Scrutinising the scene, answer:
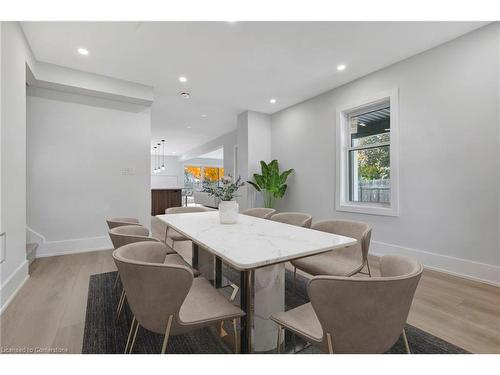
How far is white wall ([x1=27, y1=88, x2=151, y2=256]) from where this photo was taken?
11.4 feet

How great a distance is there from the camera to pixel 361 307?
886 millimetres

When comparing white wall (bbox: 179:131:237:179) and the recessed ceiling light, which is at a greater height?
the recessed ceiling light

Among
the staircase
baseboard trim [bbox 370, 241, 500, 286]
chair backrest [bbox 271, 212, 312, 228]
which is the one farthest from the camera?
the staircase

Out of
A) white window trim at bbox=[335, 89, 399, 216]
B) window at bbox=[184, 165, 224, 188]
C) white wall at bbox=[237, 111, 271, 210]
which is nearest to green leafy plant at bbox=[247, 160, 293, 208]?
white wall at bbox=[237, 111, 271, 210]

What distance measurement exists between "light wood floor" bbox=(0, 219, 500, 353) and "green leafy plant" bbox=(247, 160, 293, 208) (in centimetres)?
280

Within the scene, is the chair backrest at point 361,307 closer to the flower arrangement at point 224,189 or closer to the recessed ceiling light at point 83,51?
the flower arrangement at point 224,189

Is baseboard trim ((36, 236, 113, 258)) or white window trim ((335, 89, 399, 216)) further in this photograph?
baseboard trim ((36, 236, 113, 258))

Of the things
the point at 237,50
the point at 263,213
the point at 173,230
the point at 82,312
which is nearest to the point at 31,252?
the point at 82,312

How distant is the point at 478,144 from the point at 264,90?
308cm

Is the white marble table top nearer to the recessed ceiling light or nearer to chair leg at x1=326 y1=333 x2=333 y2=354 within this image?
chair leg at x1=326 y1=333 x2=333 y2=354

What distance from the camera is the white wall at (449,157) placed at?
8.13 ft

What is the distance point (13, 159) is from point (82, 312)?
1.61 meters
